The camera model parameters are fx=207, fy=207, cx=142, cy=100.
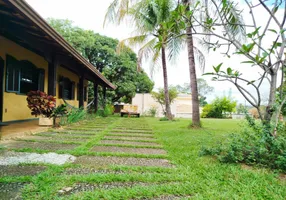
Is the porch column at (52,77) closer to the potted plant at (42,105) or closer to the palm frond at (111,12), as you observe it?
the potted plant at (42,105)

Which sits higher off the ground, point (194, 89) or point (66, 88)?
point (66, 88)

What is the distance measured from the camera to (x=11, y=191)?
175 centimetres

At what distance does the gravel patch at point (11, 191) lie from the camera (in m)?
1.65

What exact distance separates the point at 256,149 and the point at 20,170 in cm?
284

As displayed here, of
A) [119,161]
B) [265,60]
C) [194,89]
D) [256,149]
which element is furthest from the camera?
[194,89]

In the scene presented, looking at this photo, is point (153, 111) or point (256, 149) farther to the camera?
point (153, 111)

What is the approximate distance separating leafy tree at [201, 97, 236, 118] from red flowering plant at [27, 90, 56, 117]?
16.8 meters

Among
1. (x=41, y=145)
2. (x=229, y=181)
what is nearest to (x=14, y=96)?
(x=41, y=145)

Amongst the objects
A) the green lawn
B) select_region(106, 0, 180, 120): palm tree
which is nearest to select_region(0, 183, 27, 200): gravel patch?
the green lawn

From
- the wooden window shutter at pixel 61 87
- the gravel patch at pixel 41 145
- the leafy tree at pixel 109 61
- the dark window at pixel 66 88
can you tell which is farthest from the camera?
the leafy tree at pixel 109 61

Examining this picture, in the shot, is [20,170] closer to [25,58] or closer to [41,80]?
[25,58]

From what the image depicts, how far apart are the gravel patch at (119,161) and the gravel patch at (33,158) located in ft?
0.63

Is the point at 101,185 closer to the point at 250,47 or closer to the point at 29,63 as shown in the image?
the point at 250,47

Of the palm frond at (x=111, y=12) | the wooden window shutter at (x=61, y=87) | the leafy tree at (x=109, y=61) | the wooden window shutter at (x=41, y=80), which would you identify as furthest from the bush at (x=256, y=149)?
the leafy tree at (x=109, y=61)
